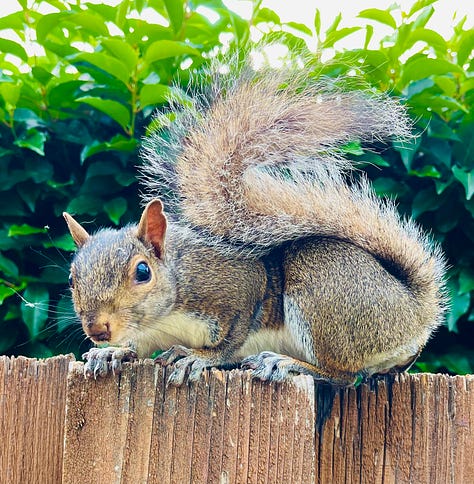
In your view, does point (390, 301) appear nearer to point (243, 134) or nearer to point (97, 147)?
point (243, 134)

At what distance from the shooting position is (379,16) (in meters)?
1.92

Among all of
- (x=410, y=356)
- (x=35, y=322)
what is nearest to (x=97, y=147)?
(x=35, y=322)

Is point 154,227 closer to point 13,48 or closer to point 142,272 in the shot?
point 142,272

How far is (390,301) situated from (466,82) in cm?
75

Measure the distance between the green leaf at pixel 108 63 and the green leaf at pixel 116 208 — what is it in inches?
12.0

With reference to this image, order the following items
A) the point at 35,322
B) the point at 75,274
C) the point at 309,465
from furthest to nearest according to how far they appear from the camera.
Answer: the point at 35,322
the point at 75,274
the point at 309,465

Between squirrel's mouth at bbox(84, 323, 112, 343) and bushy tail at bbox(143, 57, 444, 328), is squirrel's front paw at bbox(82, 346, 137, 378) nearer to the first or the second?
squirrel's mouth at bbox(84, 323, 112, 343)

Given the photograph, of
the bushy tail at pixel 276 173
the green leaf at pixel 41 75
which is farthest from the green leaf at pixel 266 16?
the green leaf at pixel 41 75

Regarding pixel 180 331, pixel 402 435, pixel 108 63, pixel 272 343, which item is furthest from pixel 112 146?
Answer: pixel 402 435

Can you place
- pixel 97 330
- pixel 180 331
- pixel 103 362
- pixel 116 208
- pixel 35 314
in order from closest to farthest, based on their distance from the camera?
1. pixel 103 362
2. pixel 97 330
3. pixel 180 331
4. pixel 35 314
5. pixel 116 208

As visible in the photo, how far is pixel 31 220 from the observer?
184 centimetres

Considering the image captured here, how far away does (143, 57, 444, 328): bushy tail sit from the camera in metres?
1.39

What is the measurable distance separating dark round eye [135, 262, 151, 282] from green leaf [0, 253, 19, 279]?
505 mm

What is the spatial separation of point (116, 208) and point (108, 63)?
0.36 meters
